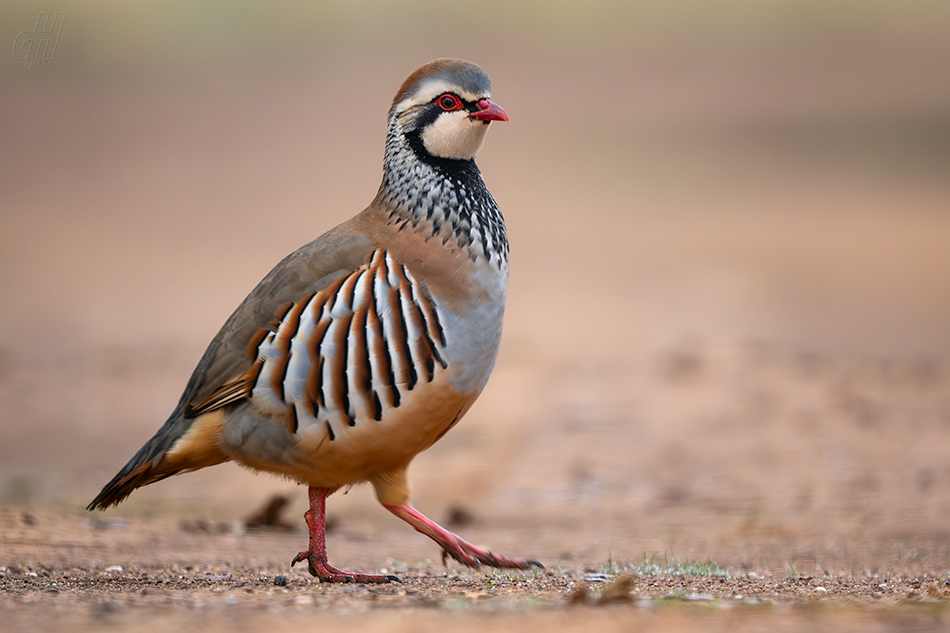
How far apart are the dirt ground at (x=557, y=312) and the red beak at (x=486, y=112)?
191 centimetres

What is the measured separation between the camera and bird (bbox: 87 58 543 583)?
175 inches

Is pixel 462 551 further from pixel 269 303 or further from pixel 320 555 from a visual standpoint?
pixel 269 303

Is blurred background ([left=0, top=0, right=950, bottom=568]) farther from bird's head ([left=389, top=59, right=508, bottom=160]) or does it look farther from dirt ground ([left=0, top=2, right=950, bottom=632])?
bird's head ([left=389, top=59, right=508, bottom=160])

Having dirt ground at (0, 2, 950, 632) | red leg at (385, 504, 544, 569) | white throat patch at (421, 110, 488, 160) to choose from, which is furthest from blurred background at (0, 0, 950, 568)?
white throat patch at (421, 110, 488, 160)

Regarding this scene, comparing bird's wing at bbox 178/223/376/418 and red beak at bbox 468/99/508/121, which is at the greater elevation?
red beak at bbox 468/99/508/121

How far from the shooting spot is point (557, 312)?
1431 centimetres

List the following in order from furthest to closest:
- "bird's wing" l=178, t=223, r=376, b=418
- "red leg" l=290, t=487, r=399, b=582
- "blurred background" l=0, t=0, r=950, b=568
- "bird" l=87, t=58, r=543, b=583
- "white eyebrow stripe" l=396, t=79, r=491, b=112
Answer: "blurred background" l=0, t=0, r=950, b=568 → "white eyebrow stripe" l=396, t=79, r=491, b=112 → "red leg" l=290, t=487, r=399, b=582 → "bird's wing" l=178, t=223, r=376, b=418 → "bird" l=87, t=58, r=543, b=583

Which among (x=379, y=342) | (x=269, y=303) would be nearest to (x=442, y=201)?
(x=379, y=342)

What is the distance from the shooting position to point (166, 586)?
15.1 feet

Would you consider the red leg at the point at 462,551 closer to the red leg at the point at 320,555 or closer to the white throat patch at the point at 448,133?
the red leg at the point at 320,555

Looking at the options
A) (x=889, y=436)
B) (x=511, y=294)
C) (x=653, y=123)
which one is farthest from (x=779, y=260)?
(x=653, y=123)

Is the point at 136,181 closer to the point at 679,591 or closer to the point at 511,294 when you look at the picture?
the point at 511,294

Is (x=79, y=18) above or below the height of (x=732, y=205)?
above

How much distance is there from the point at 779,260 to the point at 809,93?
51.3 ft
